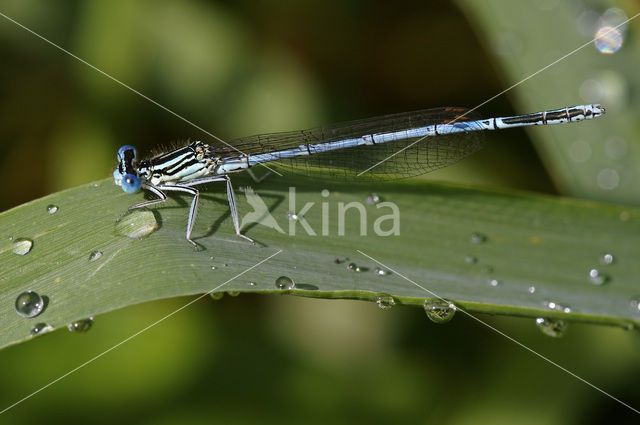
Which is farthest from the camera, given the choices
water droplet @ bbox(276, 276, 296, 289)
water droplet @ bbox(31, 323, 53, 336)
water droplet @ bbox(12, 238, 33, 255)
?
water droplet @ bbox(12, 238, 33, 255)

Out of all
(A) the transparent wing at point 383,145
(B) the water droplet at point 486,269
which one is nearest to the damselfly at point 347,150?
(A) the transparent wing at point 383,145

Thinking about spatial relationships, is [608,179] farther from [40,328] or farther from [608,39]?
[40,328]

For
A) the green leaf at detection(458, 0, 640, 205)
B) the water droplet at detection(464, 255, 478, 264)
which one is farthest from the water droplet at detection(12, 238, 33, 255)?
the green leaf at detection(458, 0, 640, 205)

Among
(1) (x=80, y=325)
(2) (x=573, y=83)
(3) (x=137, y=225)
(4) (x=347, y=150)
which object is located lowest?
(1) (x=80, y=325)

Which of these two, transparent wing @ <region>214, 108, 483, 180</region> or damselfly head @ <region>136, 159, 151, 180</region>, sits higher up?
transparent wing @ <region>214, 108, 483, 180</region>

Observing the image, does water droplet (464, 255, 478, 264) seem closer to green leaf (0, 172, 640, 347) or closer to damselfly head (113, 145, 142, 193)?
green leaf (0, 172, 640, 347)

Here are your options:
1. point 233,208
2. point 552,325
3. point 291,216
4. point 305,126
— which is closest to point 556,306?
point 552,325

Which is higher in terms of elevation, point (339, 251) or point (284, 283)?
point (339, 251)

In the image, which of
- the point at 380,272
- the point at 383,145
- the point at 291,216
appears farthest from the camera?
the point at 383,145
